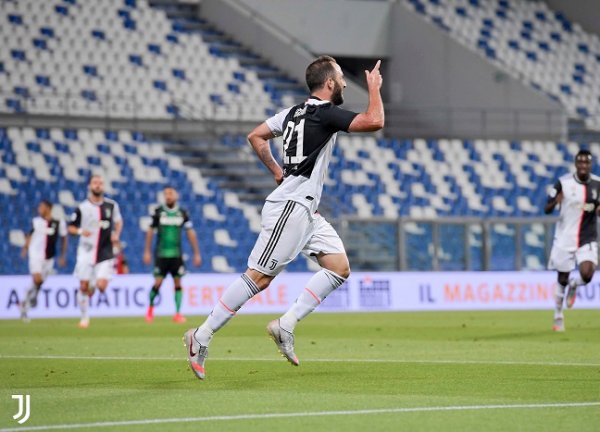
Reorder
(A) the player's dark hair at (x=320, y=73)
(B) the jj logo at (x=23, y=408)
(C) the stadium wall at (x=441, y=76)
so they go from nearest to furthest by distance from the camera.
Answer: (B) the jj logo at (x=23, y=408) → (A) the player's dark hair at (x=320, y=73) → (C) the stadium wall at (x=441, y=76)

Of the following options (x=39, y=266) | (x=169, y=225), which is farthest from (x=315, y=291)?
(x=39, y=266)

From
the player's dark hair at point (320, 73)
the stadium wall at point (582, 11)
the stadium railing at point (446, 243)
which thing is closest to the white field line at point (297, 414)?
the player's dark hair at point (320, 73)

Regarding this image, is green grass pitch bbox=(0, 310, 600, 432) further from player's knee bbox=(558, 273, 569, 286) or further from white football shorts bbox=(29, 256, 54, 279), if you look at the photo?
white football shorts bbox=(29, 256, 54, 279)

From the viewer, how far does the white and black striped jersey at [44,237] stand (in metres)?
25.1

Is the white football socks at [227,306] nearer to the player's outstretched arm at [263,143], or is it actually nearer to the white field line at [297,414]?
the player's outstretched arm at [263,143]

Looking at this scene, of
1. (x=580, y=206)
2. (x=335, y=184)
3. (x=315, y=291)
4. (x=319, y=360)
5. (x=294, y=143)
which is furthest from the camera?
(x=335, y=184)

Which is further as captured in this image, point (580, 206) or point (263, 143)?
point (580, 206)

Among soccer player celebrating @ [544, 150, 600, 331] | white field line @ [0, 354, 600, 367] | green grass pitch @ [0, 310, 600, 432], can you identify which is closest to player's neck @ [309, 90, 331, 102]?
green grass pitch @ [0, 310, 600, 432]

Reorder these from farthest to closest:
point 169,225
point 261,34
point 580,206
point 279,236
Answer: point 261,34 < point 169,225 < point 580,206 < point 279,236

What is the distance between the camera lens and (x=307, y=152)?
10.5 metres

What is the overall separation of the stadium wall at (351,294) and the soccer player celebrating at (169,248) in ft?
11.9

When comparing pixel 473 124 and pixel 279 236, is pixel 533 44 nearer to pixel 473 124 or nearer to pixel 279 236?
pixel 473 124

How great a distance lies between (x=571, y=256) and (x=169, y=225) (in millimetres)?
7749

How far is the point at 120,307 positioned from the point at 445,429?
19.5 meters
